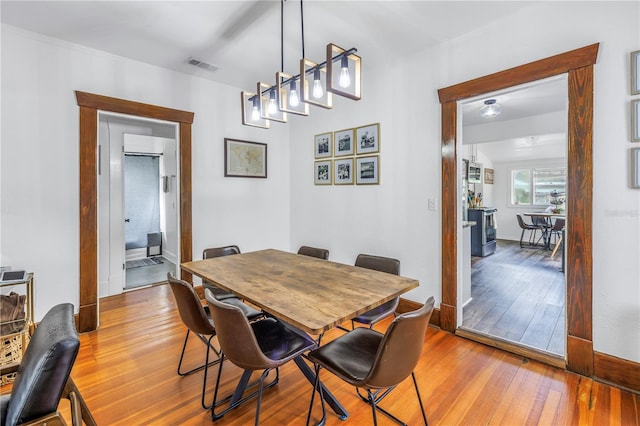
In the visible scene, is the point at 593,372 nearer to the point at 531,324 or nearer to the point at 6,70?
the point at 531,324

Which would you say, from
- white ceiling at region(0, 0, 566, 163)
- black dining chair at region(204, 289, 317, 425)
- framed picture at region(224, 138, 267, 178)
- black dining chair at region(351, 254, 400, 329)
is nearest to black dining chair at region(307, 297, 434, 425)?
black dining chair at region(204, 289, 317, 425)

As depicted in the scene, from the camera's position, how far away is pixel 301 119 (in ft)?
14.1

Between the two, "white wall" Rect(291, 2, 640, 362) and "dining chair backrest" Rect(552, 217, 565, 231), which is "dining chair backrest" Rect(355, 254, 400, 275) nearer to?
"white wall" Rect(291, 2, 640, 362)

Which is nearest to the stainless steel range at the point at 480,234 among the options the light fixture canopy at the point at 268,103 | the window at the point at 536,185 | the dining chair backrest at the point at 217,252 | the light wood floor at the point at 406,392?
the window at the point at 536,185

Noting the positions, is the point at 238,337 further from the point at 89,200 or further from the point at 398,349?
the point at 89,200

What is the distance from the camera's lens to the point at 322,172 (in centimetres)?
401

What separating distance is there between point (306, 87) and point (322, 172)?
87.3 inches

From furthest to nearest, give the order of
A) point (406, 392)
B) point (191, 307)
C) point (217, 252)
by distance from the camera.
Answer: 1. point (217, 252)
2. point (406, 392)
3. point (191, 307)

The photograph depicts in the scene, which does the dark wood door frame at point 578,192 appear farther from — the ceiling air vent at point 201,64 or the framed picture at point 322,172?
the ceiling air vent at point 201,64

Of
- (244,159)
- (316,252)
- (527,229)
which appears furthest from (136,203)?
(527,229)

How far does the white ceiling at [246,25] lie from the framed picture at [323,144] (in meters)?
1.00

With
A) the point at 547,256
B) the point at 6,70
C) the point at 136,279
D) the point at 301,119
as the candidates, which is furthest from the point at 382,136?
the point at 547,256

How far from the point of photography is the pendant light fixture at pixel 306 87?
1701mm

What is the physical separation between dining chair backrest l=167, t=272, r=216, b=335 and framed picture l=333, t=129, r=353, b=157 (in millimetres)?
2460
